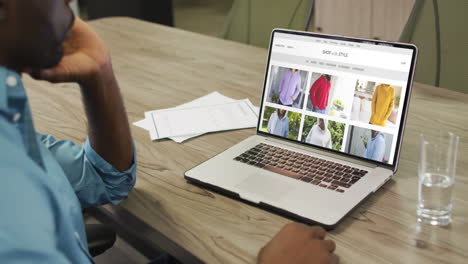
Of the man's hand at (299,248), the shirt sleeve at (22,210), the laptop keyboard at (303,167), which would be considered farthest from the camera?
the laptop keyboard at (303,167)

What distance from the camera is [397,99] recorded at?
103 cm

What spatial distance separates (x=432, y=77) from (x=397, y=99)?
925mm

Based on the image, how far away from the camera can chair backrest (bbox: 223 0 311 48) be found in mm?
2252

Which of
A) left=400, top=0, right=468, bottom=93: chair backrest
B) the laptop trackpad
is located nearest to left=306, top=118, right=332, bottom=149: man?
the laptop trackpad

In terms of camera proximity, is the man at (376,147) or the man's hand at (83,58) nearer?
the man's hand at (83,58)

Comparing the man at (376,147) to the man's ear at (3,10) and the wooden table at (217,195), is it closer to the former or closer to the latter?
the wooden table at (217,195)

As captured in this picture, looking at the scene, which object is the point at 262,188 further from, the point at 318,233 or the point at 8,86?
the point at 8,86

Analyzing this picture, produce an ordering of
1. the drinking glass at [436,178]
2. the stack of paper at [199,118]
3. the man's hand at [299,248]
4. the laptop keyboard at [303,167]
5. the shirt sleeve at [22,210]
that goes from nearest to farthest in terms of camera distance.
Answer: the shirt sleeve at [22,210] < the man's hand at [299,248] < the drinking glass at [436,178] < the laptop keyboard at [303,167] < the stack of paper at [199,118]

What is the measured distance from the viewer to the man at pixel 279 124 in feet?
3.82

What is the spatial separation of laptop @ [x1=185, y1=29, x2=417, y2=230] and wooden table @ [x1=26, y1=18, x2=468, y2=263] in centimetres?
4

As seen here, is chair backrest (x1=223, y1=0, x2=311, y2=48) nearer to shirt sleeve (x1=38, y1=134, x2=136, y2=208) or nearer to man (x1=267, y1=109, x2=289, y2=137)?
man (x1=267, y1=109, x2=289, y2=137)

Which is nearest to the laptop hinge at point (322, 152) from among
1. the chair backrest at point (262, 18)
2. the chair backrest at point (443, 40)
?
the chair backrest at point (443, 40)

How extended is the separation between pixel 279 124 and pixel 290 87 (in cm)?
9

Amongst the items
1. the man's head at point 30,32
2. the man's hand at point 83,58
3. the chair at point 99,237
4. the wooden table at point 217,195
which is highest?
the man's head at point 30,32
